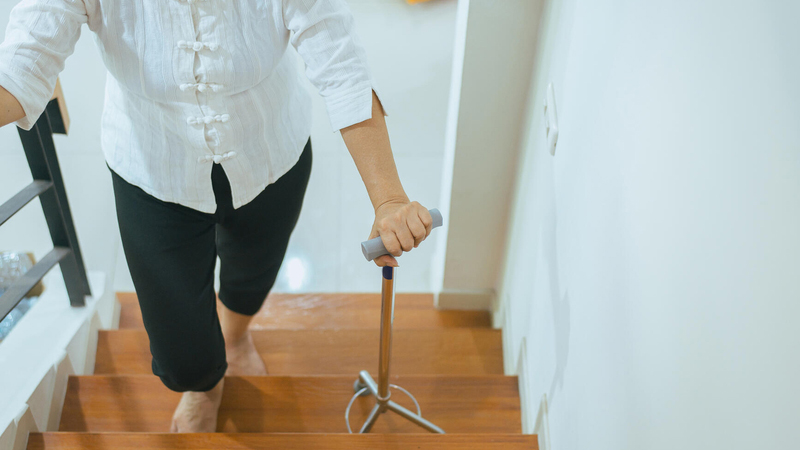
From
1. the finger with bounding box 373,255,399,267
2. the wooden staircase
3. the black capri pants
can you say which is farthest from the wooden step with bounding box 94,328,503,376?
the finger with bounding box 373,255,399,267

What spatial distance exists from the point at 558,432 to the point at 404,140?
199cm

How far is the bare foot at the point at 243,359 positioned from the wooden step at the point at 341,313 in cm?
27

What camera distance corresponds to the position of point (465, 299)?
7.43 ft

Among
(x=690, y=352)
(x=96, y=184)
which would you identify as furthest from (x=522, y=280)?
(x=96, y=184)

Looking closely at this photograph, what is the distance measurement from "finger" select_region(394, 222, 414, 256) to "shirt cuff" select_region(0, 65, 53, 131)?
23.8 inches

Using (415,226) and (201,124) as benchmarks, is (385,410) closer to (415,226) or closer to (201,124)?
(415,226)

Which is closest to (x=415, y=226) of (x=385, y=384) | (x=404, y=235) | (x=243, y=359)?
(x=404, y=235)

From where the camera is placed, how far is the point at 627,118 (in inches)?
37.1

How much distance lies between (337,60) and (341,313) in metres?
1.41

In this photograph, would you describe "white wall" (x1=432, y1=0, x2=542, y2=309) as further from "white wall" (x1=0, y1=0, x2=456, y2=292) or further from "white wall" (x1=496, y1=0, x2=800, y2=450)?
"white wall" (x1=0, y1=0, x2=456, y2=292)

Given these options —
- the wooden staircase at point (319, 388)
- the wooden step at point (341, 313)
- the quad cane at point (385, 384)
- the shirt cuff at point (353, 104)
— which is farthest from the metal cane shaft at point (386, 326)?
the wooden step at point (341, 313)

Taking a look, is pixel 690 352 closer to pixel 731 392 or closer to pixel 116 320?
pixel 731 392

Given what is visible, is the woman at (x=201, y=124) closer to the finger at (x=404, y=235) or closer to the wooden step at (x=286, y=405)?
the finger at (x=404, y=235)

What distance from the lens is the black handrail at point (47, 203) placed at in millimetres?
1544
